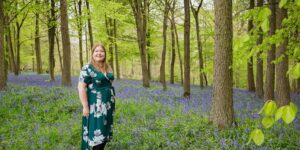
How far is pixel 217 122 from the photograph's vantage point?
24.1 feet

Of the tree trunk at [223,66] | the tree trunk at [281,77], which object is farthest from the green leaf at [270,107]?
the tree trunk at [281,77]

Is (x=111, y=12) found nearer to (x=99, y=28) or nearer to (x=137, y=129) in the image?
(x=99, y=28)

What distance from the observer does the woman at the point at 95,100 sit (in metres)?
5.96

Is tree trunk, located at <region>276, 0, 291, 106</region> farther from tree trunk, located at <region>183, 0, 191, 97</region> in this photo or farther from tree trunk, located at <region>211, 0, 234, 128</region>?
tree trunk, located at <region>211, 0, 234, 128</region>

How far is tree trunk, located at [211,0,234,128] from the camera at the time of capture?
6.93 m

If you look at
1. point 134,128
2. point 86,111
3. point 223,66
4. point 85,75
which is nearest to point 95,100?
point 86,111

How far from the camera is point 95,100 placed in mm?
A: 6004

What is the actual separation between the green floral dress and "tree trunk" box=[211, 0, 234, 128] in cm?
271

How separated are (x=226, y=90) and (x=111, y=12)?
14.3 metres

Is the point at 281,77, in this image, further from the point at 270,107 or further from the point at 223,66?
the point at 270,107

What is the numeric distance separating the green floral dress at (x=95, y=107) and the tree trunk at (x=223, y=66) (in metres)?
2.71

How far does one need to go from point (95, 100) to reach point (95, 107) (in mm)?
139

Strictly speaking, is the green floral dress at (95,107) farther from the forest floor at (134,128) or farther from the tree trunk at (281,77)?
the tree trunk at (281,77)

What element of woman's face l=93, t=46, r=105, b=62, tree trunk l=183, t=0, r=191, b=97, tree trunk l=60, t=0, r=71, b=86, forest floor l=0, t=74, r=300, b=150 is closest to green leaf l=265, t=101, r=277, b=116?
forest floor l=0, t=74, r=300, b=150
